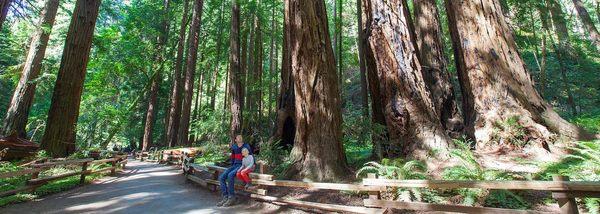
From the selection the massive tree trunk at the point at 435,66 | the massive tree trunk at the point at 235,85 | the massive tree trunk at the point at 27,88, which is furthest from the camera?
the massive tree trunk at the point at 235,85

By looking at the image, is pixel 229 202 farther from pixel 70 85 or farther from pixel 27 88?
pixel 27 88

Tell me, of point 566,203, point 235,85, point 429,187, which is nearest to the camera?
point 566,203

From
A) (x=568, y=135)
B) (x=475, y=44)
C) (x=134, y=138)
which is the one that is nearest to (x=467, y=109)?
(x=475, y=44)

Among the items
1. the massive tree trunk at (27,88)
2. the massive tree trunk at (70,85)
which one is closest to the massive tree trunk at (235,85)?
the massive tree trunk at (70,85)

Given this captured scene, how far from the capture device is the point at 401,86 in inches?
331

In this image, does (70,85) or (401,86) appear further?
(70,85)

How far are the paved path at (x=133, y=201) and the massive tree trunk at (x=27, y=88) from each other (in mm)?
4866

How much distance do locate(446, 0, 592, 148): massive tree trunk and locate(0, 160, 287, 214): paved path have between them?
5.76m

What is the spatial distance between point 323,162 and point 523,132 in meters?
4.56

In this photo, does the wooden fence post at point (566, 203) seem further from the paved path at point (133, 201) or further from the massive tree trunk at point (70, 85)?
the massive tree trunk at point (70, 85)

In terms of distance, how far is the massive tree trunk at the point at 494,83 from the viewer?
7.72m

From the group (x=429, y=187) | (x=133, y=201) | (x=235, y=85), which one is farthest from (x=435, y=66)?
(x=133, y=201)

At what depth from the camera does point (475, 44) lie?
29.8 ft

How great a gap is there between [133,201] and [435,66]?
10.0 metres
